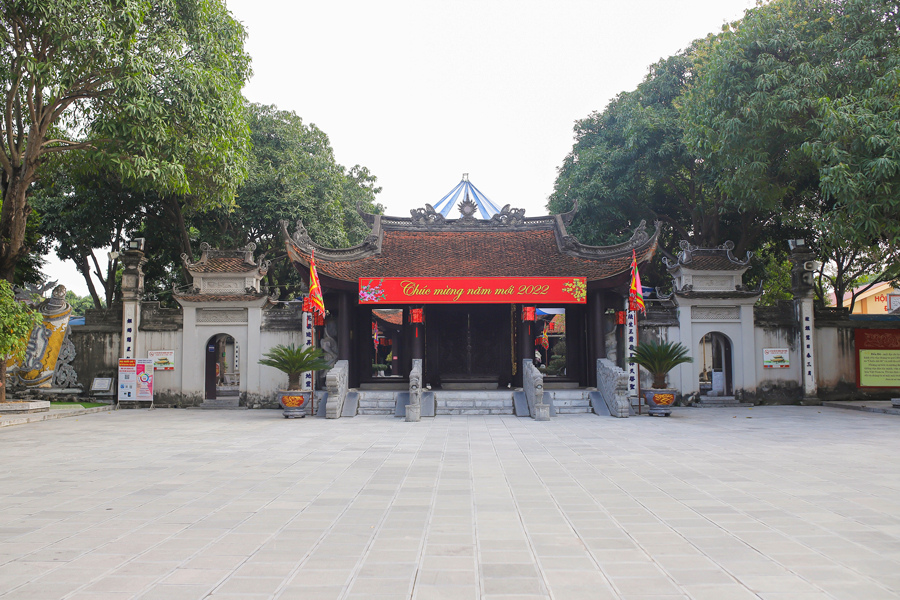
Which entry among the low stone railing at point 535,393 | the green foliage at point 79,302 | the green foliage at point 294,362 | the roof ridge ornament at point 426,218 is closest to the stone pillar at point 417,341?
the green foliage at point 294,362

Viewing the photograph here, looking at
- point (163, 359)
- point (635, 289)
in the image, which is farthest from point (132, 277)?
point (635, 289)

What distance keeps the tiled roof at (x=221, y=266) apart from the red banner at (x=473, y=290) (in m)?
3.89

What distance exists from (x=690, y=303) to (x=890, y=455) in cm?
932

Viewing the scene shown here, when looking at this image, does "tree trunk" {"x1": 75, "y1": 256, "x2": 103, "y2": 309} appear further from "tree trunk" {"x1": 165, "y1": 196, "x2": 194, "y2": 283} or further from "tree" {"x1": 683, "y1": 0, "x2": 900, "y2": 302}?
"tree" {"x1": 683, "y1": 0, "x2": 900, "y2": 302}

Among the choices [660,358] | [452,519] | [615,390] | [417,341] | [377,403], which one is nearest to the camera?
[452,519]

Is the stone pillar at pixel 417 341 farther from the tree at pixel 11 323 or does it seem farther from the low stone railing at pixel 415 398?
the tree at pixel 11 323

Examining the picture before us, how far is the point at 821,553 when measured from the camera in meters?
4.39

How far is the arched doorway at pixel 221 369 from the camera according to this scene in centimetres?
1805

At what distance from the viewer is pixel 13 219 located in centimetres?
1382

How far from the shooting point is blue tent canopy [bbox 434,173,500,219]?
25.1m

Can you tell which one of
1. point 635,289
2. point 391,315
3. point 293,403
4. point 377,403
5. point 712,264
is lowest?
point 377,403

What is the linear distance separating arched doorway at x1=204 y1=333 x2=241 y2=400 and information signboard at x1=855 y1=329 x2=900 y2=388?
19200 mm

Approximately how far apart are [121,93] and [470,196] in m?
14.8

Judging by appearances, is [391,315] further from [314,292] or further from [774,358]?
[774,358]
